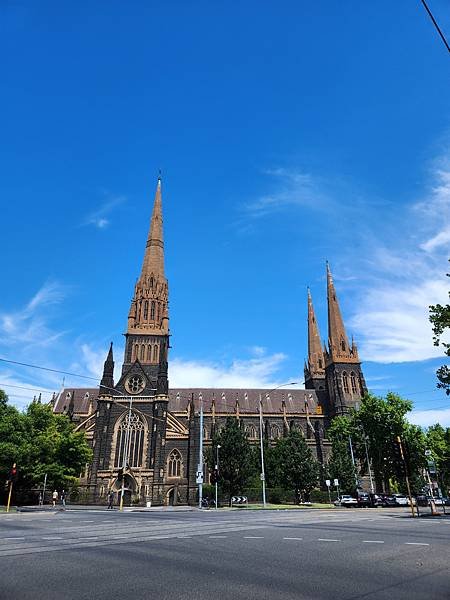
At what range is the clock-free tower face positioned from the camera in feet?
191

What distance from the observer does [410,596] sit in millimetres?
4906

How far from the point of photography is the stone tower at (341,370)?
71688 millimetres

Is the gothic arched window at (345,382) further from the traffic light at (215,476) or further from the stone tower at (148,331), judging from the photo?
the traffic light at (215,476)

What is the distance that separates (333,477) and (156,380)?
26787 millimetres

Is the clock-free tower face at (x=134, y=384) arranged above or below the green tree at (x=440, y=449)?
above

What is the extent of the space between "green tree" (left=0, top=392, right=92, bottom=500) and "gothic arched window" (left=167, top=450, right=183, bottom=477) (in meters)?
16.7

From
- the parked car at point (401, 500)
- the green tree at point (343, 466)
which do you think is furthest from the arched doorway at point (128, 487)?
the parked car at point (401, 500)

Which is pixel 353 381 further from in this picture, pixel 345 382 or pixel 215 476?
pixel 215 476

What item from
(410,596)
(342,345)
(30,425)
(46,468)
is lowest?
(410,596)

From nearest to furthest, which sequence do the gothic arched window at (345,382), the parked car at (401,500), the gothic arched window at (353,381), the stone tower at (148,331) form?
the parked car at (401,500) < the stone tower at (148,331) < the gothic arched window at (345,382) < the gothic arched window at (353,381)

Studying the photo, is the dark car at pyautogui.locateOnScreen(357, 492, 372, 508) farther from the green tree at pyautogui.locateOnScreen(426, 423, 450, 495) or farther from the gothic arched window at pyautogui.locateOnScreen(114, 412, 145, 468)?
the gothic arched window at pyautogui.locateOnScreen(114, 412, 145, 468)

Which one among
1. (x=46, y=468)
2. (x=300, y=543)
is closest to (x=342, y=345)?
(x=46, y=468)

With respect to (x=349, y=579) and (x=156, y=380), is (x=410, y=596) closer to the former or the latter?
(x=349, y=579)

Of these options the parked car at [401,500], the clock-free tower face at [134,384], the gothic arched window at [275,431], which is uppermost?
the clock-free tower face at [134,384]
